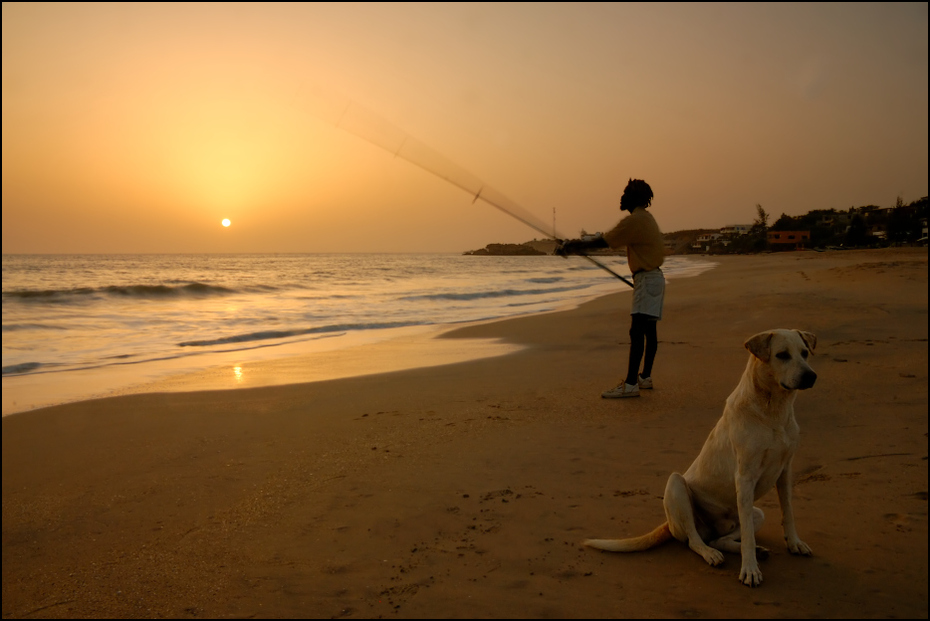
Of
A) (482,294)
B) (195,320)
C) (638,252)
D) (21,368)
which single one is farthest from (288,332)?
(482,294)

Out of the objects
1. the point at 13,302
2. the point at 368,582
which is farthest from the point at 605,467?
the point at 13,302

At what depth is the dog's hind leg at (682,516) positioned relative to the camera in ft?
10.3

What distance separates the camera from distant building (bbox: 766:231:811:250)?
2704 inches

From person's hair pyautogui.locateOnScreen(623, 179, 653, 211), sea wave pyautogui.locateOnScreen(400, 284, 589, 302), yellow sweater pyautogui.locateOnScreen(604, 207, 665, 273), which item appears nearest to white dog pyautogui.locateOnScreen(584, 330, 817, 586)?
yellow sweater pyautogui.locateOnScreen(604, 207, 665, 273)

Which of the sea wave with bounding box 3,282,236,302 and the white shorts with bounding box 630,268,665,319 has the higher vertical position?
the white shorts with bounding box 630,268,665,319

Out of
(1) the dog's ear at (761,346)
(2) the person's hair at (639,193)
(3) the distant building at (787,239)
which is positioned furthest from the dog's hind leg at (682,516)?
(3) the distant building at (787,239)

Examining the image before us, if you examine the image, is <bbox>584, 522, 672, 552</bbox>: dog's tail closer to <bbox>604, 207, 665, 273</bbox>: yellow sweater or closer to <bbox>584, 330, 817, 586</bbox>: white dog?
<bbox>584, 330, 817, 586</bbox>: white dog

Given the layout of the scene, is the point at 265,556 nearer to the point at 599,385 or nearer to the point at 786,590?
the point at 786,590

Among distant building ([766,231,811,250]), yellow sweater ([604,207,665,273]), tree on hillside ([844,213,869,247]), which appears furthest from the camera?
distant building ([766,231,811,250])

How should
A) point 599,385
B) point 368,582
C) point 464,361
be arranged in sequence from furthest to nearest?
point 464,361
point 599,385
point 368,582

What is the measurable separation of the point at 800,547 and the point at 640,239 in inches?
143

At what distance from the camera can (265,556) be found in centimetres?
332

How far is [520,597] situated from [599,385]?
446cm

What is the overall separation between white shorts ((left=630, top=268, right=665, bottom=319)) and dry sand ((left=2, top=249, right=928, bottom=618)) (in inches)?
34.9
